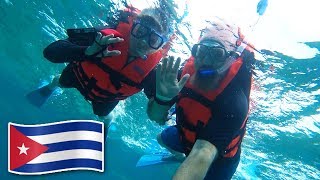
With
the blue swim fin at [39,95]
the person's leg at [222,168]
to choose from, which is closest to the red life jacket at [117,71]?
the person's leg at [222,168]

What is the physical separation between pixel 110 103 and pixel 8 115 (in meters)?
57.4

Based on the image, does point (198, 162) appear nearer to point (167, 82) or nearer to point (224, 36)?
point (167, 82)

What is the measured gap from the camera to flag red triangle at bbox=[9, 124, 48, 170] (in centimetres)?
698

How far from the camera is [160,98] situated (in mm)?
5340

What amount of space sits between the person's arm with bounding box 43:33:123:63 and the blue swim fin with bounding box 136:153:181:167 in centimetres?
406

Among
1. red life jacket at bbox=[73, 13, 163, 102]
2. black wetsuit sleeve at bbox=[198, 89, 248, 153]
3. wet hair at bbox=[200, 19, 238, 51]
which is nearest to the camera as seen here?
black wetsuit sleeve at bbox=[198, 89, 248, 153]

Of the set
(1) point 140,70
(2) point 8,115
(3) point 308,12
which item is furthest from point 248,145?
(2) point 8,115

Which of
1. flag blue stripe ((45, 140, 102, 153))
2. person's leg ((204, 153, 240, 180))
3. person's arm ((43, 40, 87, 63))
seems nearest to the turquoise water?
flag blue stripe ((45, 140, 102, 153))

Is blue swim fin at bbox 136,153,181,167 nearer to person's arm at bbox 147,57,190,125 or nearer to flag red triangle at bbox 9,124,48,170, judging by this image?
flag red triangle at bbox 9,124,48,170

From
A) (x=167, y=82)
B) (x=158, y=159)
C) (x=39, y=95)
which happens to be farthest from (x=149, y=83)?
(x=39, y=95)

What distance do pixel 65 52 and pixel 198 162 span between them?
365 centimetres

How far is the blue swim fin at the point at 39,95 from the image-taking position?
31.8ft

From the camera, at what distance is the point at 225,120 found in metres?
4.96

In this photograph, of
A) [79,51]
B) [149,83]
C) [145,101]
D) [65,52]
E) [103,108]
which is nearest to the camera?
[79,51]
